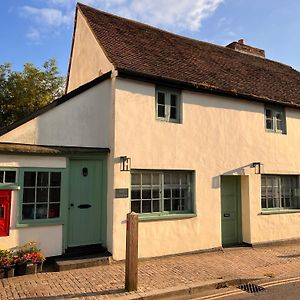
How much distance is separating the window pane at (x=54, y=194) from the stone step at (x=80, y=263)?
57.9 inches

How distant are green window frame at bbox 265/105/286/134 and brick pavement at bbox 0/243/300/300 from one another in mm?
4359

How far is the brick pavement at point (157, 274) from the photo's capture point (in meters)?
5.87

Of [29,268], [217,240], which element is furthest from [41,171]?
[217,240]

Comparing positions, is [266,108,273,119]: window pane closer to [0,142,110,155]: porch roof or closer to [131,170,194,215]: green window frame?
[131,170,194,215]: green window frame

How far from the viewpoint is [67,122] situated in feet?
27.5

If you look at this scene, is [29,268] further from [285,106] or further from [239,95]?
[285,106]

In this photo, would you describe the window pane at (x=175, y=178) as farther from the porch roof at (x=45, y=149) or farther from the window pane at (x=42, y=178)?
the window pane at (x=42, y=178)

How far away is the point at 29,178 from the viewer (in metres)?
7.63

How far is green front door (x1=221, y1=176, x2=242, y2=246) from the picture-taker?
10.4 meters

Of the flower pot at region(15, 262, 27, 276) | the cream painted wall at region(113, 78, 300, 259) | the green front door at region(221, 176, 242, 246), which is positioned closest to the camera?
the flower pot at region(15, 262, 27, 276)

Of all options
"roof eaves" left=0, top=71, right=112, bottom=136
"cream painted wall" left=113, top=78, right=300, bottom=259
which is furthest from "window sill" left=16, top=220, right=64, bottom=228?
"roof eaves" left=0, top=71, right=112, bottom=136

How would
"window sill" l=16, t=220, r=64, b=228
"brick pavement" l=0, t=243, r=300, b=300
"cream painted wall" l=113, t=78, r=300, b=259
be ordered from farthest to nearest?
"cream painted wall" l=113, t=78, r=300, b=259 → "window sill" l=16, t=220, r=64, b=228 → "brick pavement" l=0, t=243, r=300, b=300

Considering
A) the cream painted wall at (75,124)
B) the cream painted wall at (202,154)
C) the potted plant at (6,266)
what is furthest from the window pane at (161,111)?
the potted plant at (6,266)

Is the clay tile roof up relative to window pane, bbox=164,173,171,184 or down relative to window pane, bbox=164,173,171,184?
up
